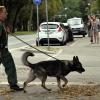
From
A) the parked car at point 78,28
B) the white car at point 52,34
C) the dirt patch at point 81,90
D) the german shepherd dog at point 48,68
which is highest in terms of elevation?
the german shepherd dog at point 48,68

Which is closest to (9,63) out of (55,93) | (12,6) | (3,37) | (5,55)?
(5,55)

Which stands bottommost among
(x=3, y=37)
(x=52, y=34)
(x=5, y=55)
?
(x=52, y=34)

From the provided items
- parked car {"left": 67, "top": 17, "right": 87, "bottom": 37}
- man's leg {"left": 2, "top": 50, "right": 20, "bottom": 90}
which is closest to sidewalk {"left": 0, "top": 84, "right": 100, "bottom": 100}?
man's leg {"left": 2, "top": 50, "right": 20, "bottom": 90}

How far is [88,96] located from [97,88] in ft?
3.97

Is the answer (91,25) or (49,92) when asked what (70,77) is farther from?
(91,25)

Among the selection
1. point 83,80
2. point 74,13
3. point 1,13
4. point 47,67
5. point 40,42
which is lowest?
point 74,13

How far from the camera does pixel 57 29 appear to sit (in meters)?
34.7

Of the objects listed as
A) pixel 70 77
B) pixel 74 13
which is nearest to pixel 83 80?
pixel 70 77

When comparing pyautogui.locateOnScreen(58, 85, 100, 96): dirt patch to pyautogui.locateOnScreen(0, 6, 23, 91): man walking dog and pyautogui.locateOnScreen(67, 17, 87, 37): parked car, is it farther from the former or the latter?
pyautogui.locateOnScreen(67, 17, 87, 37): parked car

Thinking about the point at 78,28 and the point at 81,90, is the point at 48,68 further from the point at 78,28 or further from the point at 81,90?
the point at 78,28

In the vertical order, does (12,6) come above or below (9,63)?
below

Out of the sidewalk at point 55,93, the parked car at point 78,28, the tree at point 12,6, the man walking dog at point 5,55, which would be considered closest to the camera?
the sidewalk at point 55,93

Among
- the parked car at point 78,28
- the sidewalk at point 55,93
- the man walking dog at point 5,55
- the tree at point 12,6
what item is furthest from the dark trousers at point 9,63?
the tree at point 12,6

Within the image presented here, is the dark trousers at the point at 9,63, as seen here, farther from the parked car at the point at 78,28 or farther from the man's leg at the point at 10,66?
the parked car at the point at 78,28
